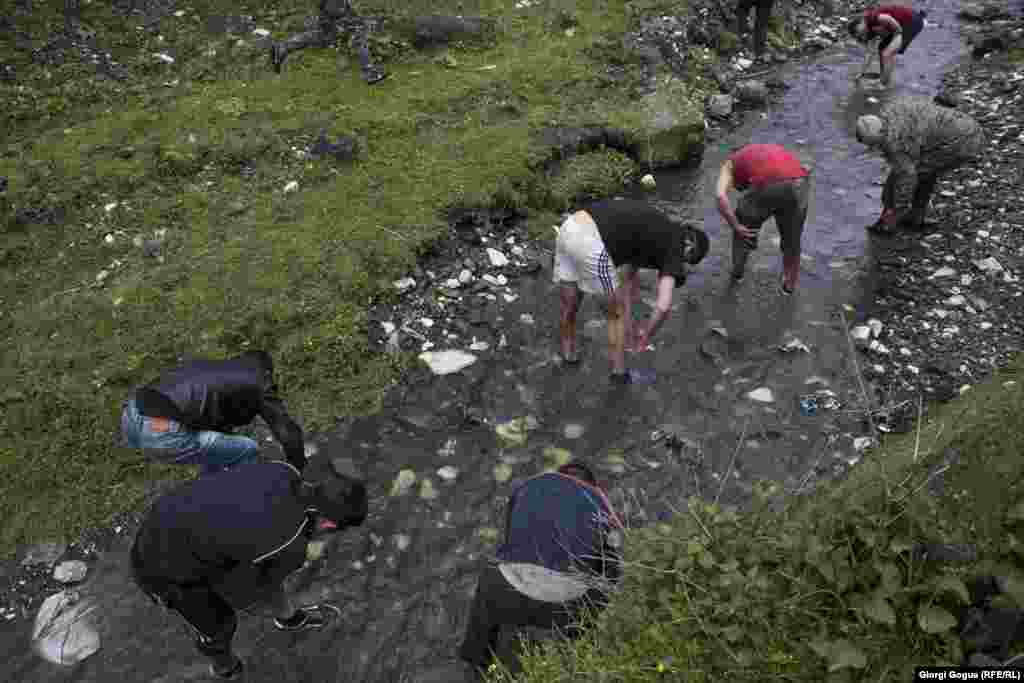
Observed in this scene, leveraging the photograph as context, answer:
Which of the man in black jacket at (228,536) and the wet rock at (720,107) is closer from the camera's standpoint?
the man in black jacket at (228,536)

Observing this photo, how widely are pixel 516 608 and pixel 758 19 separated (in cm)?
992

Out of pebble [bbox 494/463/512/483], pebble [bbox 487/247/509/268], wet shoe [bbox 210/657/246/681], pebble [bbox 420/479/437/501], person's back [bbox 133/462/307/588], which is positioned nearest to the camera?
person's back [bbox 133/462/307/588]

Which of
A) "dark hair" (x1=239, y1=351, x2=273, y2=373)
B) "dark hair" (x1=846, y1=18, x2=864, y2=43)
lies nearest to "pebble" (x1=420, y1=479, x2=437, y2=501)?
"dark hair" (x1=239, y1=351, x2=273, y2=373)

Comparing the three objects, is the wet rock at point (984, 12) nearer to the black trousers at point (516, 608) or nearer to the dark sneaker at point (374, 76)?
the dark sneaker at point (374, 76)

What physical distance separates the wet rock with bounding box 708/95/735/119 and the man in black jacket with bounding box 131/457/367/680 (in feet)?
25.2

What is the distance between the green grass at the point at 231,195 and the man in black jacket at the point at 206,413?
45.5 inches

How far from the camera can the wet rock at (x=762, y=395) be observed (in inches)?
228

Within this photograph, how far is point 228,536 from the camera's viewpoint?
11.1 ft

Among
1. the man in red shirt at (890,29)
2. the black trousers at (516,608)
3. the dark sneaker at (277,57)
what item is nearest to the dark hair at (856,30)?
the man in red shirt at (890,29)

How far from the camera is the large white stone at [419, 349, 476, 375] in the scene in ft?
20.0

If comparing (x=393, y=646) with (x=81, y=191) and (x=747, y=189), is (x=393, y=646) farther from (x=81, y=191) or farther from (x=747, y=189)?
(x=81, y=191)

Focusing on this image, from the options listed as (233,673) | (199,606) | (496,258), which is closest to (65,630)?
(233,673)

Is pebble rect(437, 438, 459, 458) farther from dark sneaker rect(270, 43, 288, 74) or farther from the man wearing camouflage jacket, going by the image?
dark sneaker rect(270, 43, 288, 74)

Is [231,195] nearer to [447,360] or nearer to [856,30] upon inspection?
[447,360]
